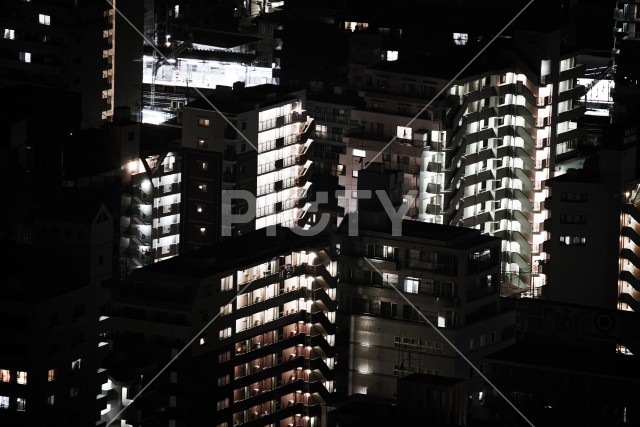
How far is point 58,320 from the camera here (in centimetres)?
6675

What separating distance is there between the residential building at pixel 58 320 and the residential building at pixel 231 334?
45.4 inches

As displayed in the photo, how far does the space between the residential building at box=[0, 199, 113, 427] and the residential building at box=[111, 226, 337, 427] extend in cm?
115

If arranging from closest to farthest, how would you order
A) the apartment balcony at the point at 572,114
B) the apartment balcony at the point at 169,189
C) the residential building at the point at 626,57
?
the apartment balcony at the point at 169,189
the apartment balcony at the point at 572,114
the residential building at the point at 626,57

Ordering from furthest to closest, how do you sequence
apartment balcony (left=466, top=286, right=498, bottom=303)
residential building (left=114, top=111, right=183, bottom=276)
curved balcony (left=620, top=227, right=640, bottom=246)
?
residential building (left=114, top=111, right=183, bottom=276), curved balcony (left=620, top=227, right=640, bottom=246), apartment balcony (left=466, top=286, right=498, bottom=303)

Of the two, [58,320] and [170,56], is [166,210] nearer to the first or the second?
[58,320]

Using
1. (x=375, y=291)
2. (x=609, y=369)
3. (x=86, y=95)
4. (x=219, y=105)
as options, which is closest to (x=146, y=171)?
(x=219, y=105)

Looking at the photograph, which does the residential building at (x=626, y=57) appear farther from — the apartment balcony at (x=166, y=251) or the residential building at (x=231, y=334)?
the residential building at (x=231, y=334)

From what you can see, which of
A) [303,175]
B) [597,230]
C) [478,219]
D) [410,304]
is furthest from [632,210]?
[410,304]

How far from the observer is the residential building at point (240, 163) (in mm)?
85750

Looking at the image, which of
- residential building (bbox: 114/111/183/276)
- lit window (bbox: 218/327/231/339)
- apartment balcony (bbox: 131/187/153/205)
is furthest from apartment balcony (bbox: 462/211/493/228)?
lit window (bbox: 218/327/231/339)

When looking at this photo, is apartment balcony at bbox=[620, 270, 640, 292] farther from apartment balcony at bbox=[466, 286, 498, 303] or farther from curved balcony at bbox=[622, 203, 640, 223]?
apartment balcony at bbox=[466, 286, 498, 303]

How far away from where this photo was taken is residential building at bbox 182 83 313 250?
8575 cm

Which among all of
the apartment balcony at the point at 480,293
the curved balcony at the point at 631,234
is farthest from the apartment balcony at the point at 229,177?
the apartment balcony at the point at 480,293

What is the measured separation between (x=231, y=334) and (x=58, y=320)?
7170 mm
